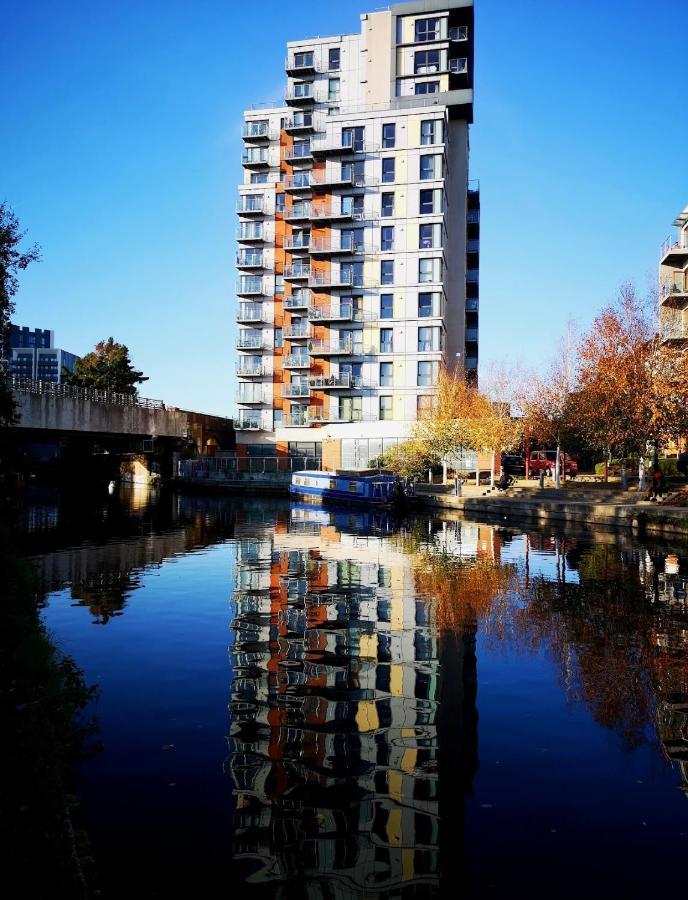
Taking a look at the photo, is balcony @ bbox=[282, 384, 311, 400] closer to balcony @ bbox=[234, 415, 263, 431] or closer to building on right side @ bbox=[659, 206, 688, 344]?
balcony @ bbox=[234, 415, 263, 431]

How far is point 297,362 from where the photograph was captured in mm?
69938

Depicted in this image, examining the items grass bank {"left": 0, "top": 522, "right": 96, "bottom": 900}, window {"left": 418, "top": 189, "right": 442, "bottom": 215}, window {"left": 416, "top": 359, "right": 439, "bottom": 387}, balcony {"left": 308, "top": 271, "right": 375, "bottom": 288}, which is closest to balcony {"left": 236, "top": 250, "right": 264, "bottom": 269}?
balcony {"left": 308, "top": 271, "right": 375, "bottom": 288}

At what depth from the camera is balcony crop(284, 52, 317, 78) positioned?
7269 centimetres

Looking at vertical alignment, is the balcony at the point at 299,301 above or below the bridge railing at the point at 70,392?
above

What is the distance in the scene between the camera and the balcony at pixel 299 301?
71500 mm

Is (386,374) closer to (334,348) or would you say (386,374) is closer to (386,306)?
(334,348)

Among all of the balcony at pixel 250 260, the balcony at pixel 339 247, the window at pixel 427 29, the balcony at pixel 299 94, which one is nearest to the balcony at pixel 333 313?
the balcony at pixel 339 247

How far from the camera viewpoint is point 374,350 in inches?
2566

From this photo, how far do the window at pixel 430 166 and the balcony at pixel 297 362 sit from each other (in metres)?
18.9

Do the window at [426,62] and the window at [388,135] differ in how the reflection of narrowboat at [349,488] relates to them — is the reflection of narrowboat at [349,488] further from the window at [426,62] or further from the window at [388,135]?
the window at [426,62]

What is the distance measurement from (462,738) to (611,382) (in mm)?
32036

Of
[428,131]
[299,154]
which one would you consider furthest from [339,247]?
[299,154]

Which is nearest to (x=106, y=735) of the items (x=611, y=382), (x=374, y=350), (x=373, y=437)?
(x=611, y=382)

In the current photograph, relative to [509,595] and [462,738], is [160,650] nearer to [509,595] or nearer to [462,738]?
[462,738]
